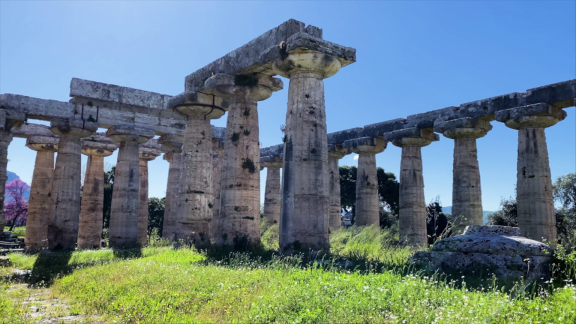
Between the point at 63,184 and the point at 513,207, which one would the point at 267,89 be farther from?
the point at 513,207

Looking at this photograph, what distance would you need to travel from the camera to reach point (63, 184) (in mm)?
20359

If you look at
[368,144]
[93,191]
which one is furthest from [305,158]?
[93,191]

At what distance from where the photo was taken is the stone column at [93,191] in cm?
2473

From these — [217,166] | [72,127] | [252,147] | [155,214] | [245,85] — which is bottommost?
[155,214]

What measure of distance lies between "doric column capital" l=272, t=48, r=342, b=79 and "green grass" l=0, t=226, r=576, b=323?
5647 millimetres

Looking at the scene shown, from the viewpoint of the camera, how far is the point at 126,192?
21969 millimetres

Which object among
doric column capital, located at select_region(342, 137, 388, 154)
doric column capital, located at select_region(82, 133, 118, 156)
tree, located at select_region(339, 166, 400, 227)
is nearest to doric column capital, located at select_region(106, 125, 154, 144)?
doric column capital, located at select_region(82, 133, 118, 156)

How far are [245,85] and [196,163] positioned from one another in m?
4.13

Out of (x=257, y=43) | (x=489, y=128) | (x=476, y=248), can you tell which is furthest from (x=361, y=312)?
(x=489, y=128)

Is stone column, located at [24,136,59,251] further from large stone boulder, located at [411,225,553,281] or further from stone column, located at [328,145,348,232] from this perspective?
large stone boulder, located at [411,225,553,281]

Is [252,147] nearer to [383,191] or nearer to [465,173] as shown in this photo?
[465,173]

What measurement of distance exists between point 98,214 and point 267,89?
15.2 metres

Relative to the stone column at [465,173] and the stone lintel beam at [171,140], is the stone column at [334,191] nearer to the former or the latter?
the stone column at [465,173]

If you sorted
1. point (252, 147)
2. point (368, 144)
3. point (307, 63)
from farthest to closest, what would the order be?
point (368, 144)
point (252, 147)
point (307, 63)
